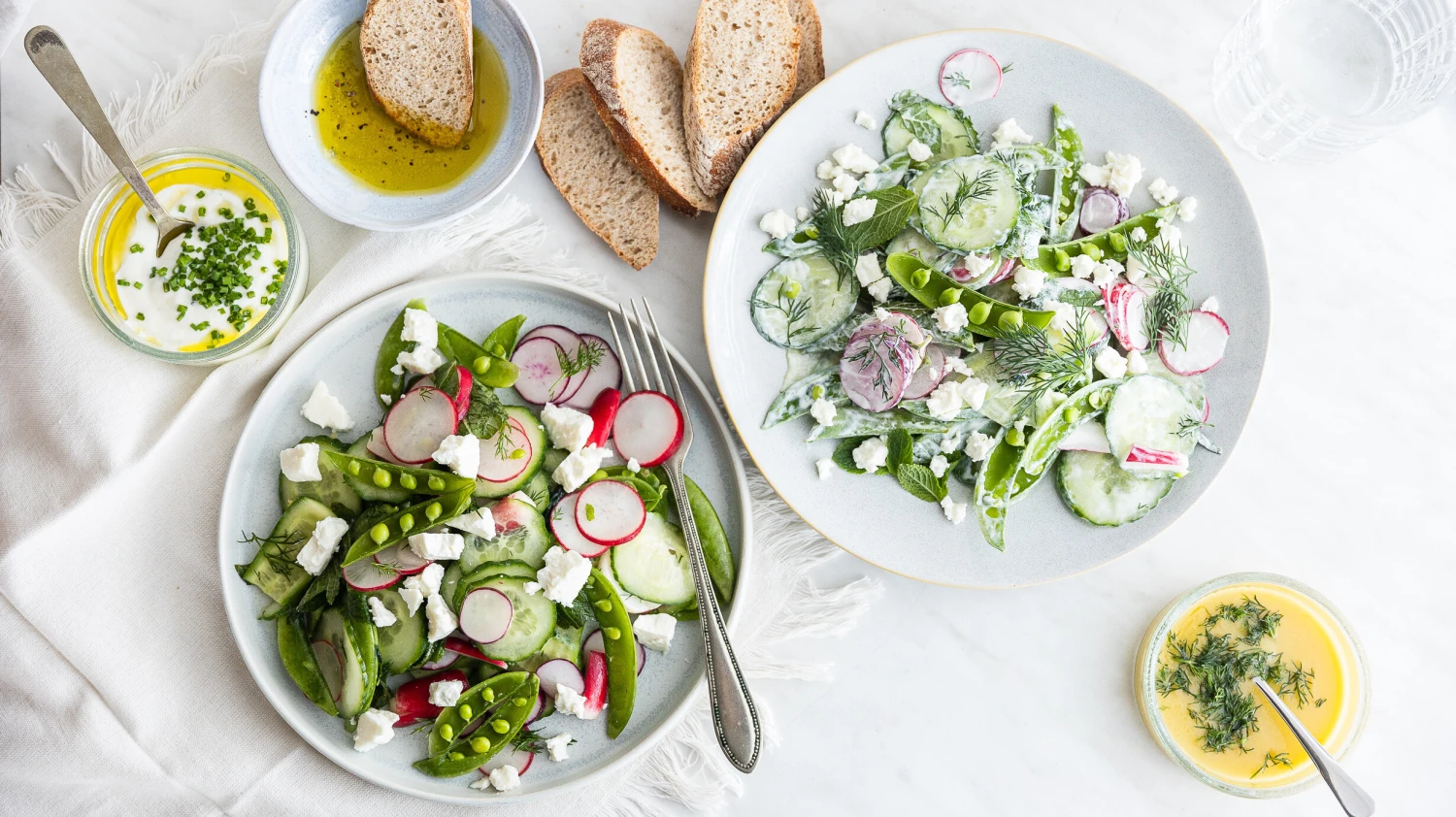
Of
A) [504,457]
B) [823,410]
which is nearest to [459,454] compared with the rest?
[504,457]

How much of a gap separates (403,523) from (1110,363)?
193cm

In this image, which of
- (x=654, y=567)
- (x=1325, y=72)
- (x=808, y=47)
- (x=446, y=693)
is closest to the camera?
(x=446, y=693)

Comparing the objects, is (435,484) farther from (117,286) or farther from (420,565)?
(117,286)

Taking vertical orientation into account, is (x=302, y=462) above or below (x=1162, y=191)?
below

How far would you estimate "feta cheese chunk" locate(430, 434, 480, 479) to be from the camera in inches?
86.4

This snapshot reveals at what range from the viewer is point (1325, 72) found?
8.91ft

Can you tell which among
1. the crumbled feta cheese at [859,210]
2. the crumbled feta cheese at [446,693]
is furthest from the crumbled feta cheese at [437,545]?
the crumbled feta cheese at [859,210]

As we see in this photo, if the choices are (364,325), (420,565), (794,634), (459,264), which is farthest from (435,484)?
(794,634)

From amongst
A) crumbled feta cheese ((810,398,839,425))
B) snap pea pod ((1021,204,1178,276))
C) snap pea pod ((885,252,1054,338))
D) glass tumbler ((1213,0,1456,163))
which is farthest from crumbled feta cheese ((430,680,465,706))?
glass tumbler ((1213,0,1456,163))

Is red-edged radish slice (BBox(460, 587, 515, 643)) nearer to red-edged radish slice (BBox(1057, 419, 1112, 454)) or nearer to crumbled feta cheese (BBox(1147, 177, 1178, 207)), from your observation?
red-edged radish slice (BBox(1057, 419, 1112, 454))

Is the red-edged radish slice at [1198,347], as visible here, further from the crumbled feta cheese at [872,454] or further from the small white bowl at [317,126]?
the small white bowl at [317,126]

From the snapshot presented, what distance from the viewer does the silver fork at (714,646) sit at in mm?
2324

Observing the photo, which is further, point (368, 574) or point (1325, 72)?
point (1325, 72)

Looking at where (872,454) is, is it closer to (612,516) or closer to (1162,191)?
(612,516)
